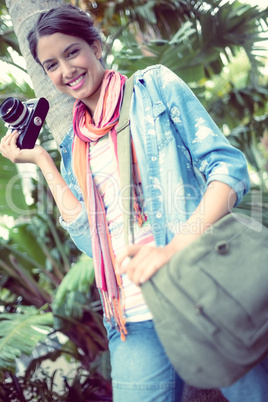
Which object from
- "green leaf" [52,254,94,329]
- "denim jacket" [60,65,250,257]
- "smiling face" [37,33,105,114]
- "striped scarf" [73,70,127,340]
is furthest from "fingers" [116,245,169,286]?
"green leaf" [52,254,94,329]

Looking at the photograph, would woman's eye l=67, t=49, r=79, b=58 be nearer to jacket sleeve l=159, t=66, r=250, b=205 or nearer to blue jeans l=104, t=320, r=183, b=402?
jacket sleeve l=159, t=66, r=250, b=205

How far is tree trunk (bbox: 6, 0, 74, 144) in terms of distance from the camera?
4.79ft

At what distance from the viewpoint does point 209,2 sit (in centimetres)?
279

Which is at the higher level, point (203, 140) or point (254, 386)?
point (203, 140)

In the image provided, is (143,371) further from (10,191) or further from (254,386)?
(10,191)

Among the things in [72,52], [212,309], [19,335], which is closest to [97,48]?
[72,52]

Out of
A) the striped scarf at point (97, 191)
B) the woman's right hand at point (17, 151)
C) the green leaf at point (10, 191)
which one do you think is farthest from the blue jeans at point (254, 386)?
the green leaf at point (10, 191)

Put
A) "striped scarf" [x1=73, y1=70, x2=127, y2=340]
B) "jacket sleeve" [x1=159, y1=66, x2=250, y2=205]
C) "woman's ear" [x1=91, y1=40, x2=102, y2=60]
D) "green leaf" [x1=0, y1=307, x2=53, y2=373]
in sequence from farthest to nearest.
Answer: "green leaf" [x1=0, y1=307, x2=53, y2=373] < "woman's ear" [x1=91, y1=40, x2=102, y2=60] < "striped scarf" [x1=73, y1=70, x2=127, y2=340] < "jacket sleeve" [x1=159, y1=66, x2=250, y2=205]

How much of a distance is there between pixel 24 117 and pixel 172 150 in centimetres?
51

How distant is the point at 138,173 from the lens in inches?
41.0

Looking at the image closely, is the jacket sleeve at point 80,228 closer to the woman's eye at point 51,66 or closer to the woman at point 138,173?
the woman at point 138,173

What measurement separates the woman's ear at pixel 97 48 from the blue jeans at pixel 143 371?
83 cm

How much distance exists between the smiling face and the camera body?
0.14 meters

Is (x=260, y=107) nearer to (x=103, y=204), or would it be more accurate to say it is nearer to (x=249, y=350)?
(x=103, y=204)
